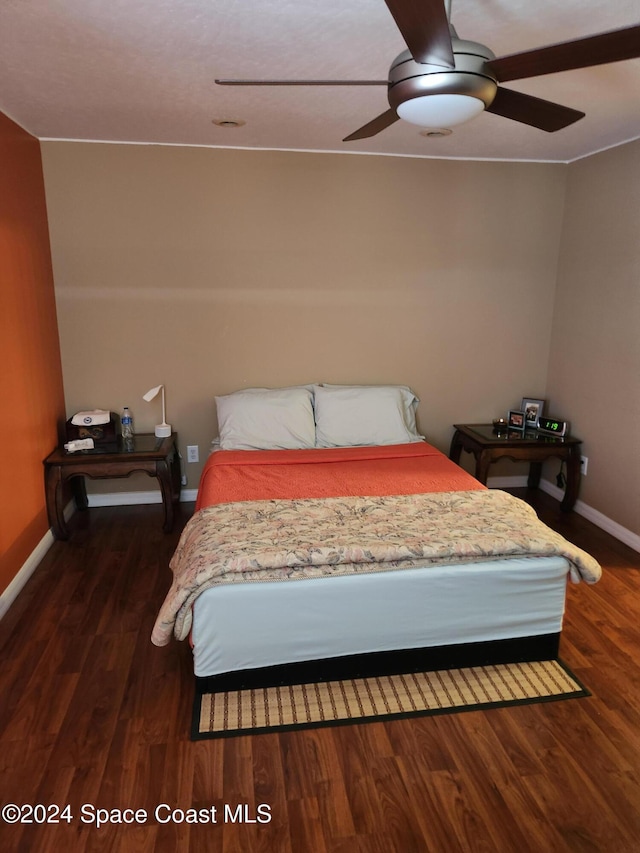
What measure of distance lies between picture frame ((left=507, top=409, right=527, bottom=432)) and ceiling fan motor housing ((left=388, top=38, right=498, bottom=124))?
2687 mm

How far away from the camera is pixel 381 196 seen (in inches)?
147

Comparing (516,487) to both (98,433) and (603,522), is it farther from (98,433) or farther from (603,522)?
(98,433)

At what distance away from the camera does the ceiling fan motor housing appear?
60.8 inches

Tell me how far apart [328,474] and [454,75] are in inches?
77.6

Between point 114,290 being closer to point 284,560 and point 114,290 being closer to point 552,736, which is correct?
point 284,560

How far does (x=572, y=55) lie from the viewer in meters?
1.47

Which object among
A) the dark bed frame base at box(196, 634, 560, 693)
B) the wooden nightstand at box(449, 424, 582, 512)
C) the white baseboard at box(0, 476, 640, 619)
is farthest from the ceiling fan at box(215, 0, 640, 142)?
the white baseboard at box(0, 476, 640, 619)

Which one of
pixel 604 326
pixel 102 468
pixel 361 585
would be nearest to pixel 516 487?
pixel 604 326

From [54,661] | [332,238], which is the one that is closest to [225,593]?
[54,661]

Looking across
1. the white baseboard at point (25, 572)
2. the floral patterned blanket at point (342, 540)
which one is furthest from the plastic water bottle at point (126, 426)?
the floral patterned blanket at point (342, 540)

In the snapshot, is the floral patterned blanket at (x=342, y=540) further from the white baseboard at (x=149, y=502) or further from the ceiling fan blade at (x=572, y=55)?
the ceiling fan blade at (x=572, y=55)

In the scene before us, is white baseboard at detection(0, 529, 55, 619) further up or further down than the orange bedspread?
further down

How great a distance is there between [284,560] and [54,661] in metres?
1.07

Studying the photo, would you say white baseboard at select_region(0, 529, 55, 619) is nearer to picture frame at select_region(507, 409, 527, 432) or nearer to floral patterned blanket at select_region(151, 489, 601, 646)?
floral patterned blanket at select_region(151, 489, 601, 646)
